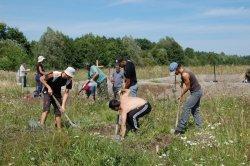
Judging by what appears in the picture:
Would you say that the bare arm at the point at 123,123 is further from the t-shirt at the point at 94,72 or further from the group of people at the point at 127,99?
the t-shirt at the point at 94,72

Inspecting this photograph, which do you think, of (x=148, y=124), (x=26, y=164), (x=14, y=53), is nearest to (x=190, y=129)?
(x=148, y=124)

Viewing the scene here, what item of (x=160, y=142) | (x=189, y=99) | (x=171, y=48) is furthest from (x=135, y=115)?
(x=171, y=48)

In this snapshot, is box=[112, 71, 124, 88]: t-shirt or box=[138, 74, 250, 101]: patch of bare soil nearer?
box=[138, 74, 250, 101]: patch of bare soil

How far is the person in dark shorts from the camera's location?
9836 mm

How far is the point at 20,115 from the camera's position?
12.9 metres

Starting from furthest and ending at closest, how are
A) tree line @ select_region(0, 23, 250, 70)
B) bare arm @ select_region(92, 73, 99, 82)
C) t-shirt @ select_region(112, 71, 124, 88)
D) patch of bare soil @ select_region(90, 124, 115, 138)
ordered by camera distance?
Answer: 1. tree line @ select_region(0, 23, 250, 70)
2. t-shirt @ select_region(112, 71, 124, 88)
3. bare arm @ select_region(92, 73, 99, 82)
4. patch of bare soil @ select_region(90, 124, 115, 138)

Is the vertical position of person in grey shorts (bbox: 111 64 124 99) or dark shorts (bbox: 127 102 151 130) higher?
person in grey shorts (bbox: 111 64 124 99)

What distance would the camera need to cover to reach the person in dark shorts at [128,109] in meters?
9.84

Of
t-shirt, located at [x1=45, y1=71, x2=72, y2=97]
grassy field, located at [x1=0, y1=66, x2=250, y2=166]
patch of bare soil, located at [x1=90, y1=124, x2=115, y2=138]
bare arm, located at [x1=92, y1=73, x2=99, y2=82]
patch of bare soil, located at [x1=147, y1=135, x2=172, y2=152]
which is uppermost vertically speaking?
t-shirt, located at [x1=45, y1=71, x2=72, y2=97]

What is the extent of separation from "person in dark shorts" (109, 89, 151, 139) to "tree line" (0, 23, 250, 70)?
42.0 m

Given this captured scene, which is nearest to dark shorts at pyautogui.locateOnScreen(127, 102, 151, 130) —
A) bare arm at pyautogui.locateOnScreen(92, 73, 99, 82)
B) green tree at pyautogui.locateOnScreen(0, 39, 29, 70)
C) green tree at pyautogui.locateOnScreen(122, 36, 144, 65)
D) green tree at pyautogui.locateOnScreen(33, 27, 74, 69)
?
bare arm at pyautogui.locateOnScreen(92, 73, 99, 82)

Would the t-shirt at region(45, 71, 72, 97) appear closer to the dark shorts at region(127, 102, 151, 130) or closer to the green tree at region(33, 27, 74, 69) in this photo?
the dark shorts at region(127, 102, 151, 130)

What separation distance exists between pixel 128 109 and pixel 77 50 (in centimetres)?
6312

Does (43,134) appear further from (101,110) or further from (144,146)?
(101,110)
